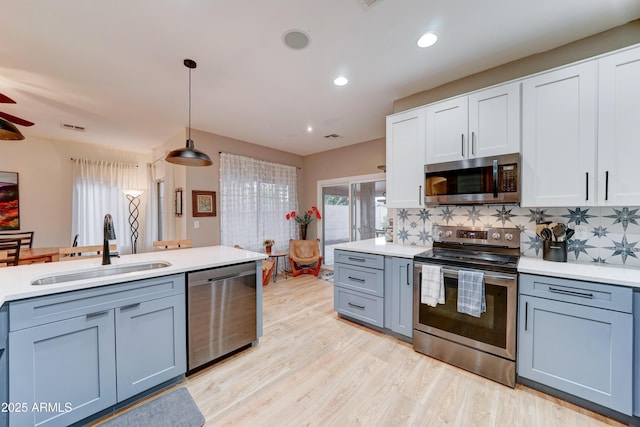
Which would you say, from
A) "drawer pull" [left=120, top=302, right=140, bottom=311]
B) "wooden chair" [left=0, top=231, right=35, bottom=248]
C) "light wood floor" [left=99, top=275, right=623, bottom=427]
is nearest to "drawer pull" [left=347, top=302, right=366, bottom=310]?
"light wood floor" [left=99, top=275, right=623, bottom=427]

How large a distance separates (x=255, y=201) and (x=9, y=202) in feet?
13.3

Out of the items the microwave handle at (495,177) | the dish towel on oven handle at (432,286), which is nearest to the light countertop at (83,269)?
the dish towel on oven handle at (432,286)

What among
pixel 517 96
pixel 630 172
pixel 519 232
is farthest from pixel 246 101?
pixel 630 172

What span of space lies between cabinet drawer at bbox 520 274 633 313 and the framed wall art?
4109mm

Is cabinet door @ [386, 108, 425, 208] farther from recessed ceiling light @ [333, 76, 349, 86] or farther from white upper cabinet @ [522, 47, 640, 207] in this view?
white upper cabinet @ [522, 47, 640, 207]

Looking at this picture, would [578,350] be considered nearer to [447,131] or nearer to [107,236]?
[447,131]

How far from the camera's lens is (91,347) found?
4.95ft

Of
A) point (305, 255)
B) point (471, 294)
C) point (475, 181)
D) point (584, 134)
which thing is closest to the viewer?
point (584, 134)

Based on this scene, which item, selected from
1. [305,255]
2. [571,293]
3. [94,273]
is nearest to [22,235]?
[94,273]

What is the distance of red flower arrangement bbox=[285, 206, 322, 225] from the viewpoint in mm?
5363

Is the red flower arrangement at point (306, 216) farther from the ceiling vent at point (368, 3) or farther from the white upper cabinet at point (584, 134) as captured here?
the ceiling vent at point (368, 3)

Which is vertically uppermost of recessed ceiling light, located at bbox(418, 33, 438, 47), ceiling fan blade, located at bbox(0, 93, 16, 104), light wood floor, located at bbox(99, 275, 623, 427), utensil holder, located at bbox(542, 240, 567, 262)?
recessed ceiling light, located at bbox(418, 33, 438, 47)

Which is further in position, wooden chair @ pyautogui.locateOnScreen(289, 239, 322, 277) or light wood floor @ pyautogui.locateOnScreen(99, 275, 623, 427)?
wooden chair @ pyautogui.locateOnScreen(289, 239, 322, 277)

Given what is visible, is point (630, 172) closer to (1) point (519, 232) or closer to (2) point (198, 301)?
(1) point (519, 232)
